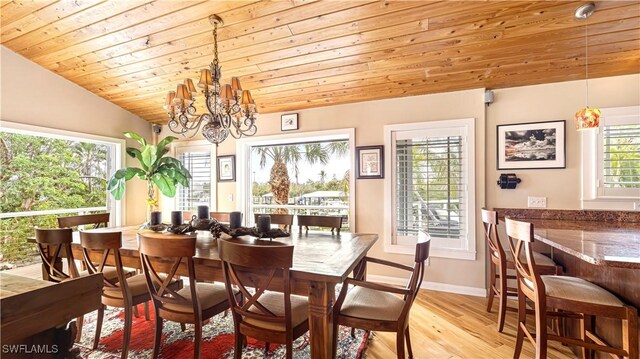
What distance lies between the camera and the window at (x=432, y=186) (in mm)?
3297

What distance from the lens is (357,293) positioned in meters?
1.99

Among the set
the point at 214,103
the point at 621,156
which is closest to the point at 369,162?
the point at 214,103

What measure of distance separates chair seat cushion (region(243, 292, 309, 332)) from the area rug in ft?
1.70

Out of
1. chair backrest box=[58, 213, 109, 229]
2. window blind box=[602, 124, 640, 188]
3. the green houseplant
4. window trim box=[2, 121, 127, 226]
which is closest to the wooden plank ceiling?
window blind box=[602, 124, 640, 188]

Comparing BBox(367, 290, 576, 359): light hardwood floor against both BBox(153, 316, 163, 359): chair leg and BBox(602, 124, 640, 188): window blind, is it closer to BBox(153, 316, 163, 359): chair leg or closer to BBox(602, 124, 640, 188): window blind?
BBox(153, 316, 163, 359): chair leg

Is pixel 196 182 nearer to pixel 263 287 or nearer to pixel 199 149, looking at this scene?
pixel 199 149

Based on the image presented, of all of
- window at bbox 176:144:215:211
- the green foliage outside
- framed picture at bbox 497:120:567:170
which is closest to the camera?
framed picture at bbox 497:120:567:170

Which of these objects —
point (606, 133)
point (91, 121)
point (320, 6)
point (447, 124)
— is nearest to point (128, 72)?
point (91, 121)

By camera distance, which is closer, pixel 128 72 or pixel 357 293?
pixel 357 293

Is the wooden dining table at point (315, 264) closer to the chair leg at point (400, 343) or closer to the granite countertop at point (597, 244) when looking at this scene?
the chair leg at point (400, 343)

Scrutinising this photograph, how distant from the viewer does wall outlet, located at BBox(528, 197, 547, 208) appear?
3.04m

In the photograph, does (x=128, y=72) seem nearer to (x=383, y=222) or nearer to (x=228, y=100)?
(x=228, y=100)

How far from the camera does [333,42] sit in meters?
2.64

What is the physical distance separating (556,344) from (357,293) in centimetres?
171
